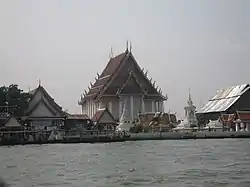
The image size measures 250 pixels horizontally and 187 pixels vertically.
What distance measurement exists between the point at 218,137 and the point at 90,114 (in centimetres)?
1979

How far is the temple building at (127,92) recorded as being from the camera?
61156mm

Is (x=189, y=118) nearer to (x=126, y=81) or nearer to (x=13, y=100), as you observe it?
(x=126, y=81)

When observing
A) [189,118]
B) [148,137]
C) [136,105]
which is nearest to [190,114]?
[189,118]

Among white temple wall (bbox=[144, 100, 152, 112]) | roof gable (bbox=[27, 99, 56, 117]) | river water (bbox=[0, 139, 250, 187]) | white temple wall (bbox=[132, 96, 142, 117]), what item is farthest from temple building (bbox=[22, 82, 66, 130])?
river water (bbox=[0, 139, 250, 187])

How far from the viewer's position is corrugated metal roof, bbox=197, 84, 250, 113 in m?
64.4

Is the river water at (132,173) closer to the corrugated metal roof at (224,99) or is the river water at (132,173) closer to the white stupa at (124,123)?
the white stupa at (124,123)

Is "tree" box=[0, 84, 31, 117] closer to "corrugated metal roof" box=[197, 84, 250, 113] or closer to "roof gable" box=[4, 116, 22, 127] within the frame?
"roof gable" box=[4, 116, 22, 127]

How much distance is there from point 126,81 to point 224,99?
13.6 metres

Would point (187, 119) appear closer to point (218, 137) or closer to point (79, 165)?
point (218, 137)

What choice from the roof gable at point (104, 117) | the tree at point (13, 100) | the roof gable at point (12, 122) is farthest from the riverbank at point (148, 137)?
the roof gable at point (104, 117)

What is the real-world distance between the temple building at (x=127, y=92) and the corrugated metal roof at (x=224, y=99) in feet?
22.3

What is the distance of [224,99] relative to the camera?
68125 millimetres

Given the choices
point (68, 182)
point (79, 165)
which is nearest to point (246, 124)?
point (79, 165)

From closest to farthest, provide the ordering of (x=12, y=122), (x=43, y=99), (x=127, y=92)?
(x=12, y=122) < (x=43, y=99) < (x=127, y=92)
